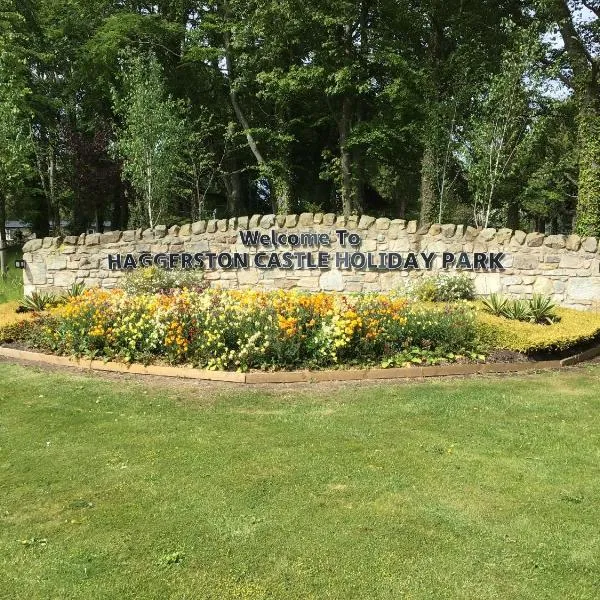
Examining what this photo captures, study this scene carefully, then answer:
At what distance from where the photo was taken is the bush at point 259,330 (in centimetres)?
747

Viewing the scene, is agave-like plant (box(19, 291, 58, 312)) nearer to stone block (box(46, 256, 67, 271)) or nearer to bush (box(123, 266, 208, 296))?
bush (box(123, 266, 208, 296))

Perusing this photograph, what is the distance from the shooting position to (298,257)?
41.5 feet

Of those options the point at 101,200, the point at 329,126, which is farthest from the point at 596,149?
the point at 101,200

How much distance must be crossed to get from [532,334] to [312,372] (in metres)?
3.10

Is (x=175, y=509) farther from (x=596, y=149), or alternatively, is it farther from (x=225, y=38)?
(x=225, y=38)

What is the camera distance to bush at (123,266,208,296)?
38.2 ft

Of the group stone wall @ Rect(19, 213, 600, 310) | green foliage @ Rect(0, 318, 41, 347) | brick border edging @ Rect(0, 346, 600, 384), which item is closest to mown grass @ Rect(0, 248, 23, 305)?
stone wall @ Rect(19, 213, 600, 310)

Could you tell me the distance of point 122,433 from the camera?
5.56 metres

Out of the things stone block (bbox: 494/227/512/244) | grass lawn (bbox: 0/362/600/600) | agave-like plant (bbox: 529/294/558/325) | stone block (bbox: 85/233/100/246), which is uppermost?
stone block (bbox: 494/227/512/244)

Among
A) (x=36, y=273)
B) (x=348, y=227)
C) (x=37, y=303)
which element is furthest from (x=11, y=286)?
(x=348, y=227)

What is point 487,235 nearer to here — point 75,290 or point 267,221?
point 267,221

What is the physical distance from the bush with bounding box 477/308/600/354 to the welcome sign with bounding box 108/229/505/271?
3.17 m

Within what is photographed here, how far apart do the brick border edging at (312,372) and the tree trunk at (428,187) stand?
12.1 m

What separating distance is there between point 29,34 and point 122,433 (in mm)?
25680
